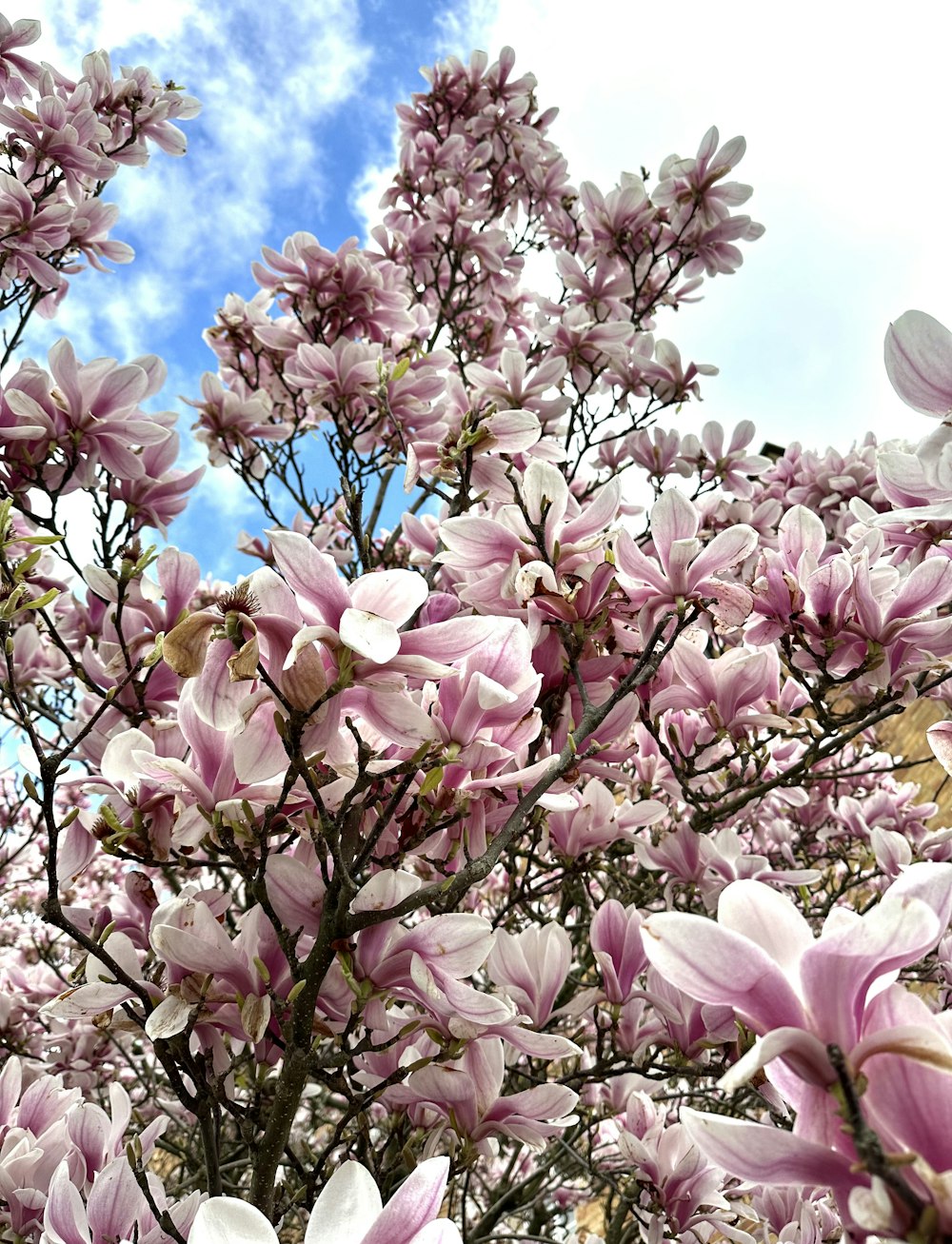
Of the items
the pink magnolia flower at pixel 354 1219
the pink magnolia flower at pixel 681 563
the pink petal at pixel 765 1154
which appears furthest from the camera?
the pink magnolia flower at pixel 681 563

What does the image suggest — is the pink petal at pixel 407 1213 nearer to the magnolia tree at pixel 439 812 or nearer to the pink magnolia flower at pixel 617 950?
the magnolia tree at pixel 439 812

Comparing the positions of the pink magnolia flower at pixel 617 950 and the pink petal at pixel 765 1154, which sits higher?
the pink magnolia flower at pixel 617 950

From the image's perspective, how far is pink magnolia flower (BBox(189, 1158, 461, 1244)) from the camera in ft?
1.90

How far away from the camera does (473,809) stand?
3.54 feet

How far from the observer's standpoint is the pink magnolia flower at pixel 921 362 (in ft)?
2.51

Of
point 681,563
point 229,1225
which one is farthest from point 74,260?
point 229,1225

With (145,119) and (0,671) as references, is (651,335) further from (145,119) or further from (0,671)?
(0,671)

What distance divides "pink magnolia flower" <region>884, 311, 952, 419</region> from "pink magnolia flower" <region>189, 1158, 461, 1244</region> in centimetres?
79

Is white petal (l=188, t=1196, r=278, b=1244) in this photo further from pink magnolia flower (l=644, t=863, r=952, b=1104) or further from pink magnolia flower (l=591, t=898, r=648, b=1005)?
pink magnolia flower (l=591, t=898, r=648, b=1005)

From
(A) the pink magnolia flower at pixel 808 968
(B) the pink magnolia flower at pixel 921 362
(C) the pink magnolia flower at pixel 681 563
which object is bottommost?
(A) the pink magnolia flower at pixel 808 968

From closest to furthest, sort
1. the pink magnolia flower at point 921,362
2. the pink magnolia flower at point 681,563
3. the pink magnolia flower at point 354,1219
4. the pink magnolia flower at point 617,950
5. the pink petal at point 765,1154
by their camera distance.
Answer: the pink petal at point 765,1154
the pink magnolia flower at point 354,1219
the pink magnolia flower at point 921,362
the pink magnolia flower at point 681,563
the pink magnolia flower at point 617,950

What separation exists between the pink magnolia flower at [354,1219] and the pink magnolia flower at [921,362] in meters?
0.79

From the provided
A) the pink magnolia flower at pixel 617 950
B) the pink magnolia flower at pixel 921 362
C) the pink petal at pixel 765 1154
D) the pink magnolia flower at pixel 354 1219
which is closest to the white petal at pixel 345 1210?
the pink magnolia flower at pixel 354 1219

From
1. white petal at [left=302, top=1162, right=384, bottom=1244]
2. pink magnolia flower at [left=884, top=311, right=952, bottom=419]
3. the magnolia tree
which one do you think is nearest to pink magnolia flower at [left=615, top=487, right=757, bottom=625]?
the magnolia tree
